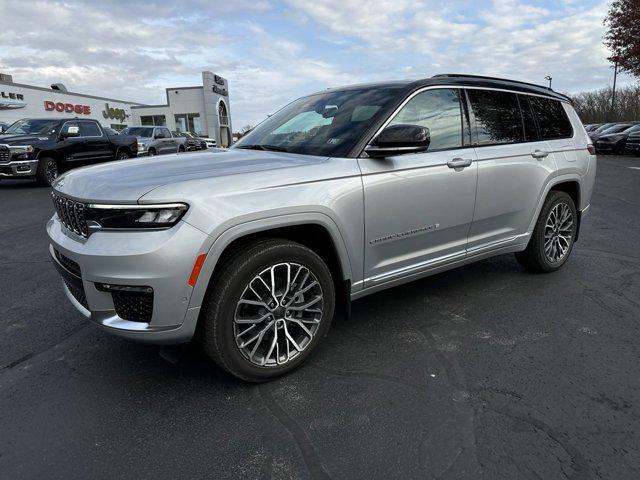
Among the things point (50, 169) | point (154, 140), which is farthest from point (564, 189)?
point (154, 140)

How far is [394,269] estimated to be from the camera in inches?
129

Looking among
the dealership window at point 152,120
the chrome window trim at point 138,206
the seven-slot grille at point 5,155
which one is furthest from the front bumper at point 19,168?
the dealership window at point 152,120

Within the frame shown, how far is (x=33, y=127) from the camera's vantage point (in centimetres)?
1278

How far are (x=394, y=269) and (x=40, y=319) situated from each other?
2.83m

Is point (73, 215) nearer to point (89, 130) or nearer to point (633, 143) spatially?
point (89, 130)

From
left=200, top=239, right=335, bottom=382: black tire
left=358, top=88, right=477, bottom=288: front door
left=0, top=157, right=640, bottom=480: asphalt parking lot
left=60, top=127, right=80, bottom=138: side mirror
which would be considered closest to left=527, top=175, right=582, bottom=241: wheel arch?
left=0, top=157, right=640, bottom=480: asphalt parking lot

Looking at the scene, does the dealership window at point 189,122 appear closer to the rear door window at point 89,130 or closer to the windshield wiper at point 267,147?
the rear door window at point 89,130

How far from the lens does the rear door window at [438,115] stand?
11.0 ft

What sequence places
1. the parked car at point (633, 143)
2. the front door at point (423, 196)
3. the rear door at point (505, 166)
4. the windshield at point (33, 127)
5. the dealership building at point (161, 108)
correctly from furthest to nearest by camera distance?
the dealership building at point (161, 108) < the parked car at point (633, 143) < the windshield at point (33, 127) < the rear door at point (505, 166) < the front door at point (423, 196)

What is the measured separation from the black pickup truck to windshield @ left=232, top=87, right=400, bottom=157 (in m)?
10.4

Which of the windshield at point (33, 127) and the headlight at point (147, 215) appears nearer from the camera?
the headlight at point (147, 215)

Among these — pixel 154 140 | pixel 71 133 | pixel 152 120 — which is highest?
pixel 152 120

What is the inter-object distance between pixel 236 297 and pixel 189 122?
174 feet

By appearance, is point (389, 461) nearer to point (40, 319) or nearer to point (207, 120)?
point (40, 319)
